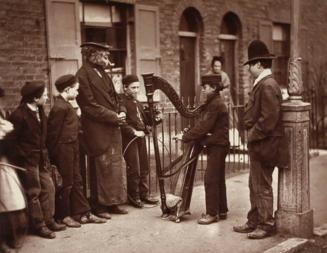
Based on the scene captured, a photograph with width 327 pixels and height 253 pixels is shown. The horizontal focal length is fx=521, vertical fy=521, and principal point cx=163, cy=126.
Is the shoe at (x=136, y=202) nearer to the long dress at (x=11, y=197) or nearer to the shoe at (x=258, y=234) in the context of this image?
the shoe at (x=258, y=234)

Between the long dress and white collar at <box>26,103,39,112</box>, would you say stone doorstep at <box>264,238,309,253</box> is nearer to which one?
the long dress

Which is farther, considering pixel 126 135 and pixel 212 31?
pixel 212 31

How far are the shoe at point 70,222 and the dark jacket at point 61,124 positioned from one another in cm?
81

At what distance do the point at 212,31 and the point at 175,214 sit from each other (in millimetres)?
7304

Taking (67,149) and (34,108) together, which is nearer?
(34,108)

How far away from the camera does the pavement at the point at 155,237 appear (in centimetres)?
529

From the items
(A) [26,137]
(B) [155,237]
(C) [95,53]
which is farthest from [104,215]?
(C) [95,53]

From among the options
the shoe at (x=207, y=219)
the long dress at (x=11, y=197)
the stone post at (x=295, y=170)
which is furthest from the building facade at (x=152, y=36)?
the stone post at (x=295, y=170)

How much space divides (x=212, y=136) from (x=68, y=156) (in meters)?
1.67

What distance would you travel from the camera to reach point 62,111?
19.2ft

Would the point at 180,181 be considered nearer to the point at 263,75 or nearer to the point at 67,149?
the point at 67,149

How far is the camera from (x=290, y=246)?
17.5 ft

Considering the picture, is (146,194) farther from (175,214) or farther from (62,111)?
(62,111)

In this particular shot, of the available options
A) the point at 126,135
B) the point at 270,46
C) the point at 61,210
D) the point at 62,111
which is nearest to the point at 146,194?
the point at 126,135
